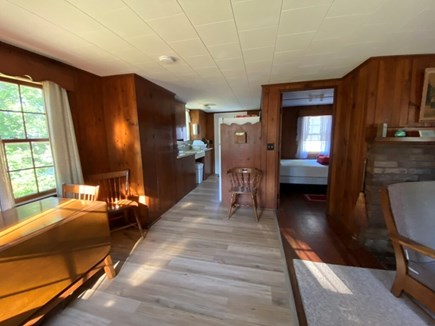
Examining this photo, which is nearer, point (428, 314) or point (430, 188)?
point (428, 314)

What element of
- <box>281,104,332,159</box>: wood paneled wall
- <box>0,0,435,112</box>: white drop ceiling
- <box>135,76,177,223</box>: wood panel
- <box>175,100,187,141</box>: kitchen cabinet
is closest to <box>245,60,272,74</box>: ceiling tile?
<box>0,0,435,112</box>: white drop ceiling

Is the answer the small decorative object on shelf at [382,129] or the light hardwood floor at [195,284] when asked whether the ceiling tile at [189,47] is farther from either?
the light hardwood floor at [195,284]

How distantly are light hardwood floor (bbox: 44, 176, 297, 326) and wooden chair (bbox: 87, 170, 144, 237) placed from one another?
1.34 feet

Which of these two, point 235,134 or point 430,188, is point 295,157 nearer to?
point 235,134

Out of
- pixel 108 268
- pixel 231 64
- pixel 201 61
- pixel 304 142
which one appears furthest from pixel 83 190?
pixel 304 142

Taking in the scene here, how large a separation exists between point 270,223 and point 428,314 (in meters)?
1.67

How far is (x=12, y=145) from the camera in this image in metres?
1.79

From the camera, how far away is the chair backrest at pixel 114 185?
2453 mm

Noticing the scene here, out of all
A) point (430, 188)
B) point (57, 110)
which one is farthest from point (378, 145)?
point (57, 110)

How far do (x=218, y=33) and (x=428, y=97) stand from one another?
228cm

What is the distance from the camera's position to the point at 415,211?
1538 mm

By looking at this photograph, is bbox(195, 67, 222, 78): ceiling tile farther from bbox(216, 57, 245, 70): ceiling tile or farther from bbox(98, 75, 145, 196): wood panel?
bbox(98, 75, 145, 196): wood panel

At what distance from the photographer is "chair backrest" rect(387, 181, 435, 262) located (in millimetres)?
1488

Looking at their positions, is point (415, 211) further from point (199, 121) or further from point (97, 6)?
point (199, 121)
